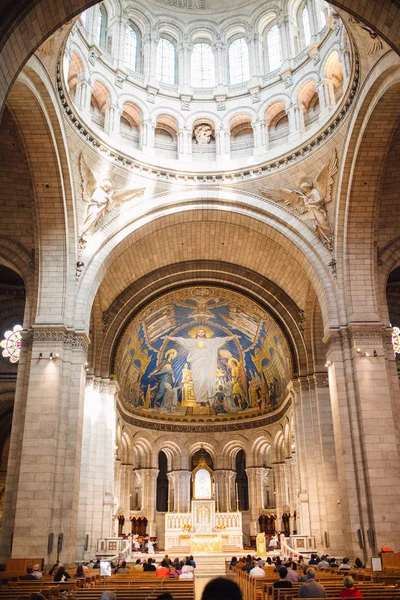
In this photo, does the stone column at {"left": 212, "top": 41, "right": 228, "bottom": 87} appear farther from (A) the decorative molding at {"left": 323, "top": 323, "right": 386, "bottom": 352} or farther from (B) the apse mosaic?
(A) the decorative molding at {"left": 323, "top": 323, "right": 386, "bottom": 352}

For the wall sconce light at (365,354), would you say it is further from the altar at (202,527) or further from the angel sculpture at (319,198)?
the altar at (202,527)

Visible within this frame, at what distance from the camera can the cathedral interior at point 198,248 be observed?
1745 centimetres

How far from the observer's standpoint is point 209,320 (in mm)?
32781

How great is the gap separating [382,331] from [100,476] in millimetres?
13476

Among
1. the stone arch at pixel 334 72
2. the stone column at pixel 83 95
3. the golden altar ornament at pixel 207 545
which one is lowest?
the golden altar ornament at pixel 207 545

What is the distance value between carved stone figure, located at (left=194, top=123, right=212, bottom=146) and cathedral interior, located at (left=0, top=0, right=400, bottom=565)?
0.30 ft

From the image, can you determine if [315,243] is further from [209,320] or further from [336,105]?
[209,320]

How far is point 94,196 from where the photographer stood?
2130cm

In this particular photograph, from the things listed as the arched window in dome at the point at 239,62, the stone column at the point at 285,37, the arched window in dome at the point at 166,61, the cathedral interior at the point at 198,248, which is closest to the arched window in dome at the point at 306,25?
the cathedral interior at the point at 198,248

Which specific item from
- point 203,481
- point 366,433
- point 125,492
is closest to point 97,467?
point 125,492

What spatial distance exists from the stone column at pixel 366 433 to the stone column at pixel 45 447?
8.76 m

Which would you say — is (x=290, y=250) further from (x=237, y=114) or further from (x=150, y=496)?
(x=150, y=496)

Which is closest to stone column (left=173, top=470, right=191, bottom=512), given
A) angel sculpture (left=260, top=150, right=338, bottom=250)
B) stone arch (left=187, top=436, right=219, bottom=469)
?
stone arch (left=187, top=436, right=219, bottom=469)

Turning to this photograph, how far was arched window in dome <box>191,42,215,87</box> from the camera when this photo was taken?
26453 millimetres
